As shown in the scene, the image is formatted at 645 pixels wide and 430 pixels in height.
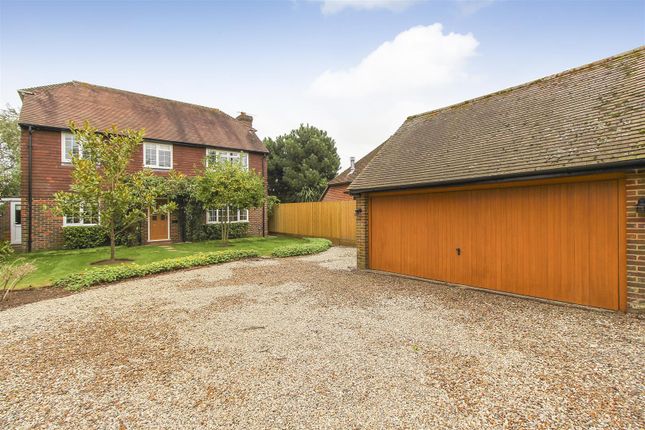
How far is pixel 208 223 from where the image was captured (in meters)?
17.8

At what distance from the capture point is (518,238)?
629cm

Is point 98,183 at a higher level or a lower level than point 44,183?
lower

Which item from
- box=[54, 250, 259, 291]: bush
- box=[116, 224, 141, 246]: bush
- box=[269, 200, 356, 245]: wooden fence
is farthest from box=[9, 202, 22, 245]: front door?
box=[269, 200, 356, 245]: wooden fence

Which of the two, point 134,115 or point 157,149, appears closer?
point 157,149

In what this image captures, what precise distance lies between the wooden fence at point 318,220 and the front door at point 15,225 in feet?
43.6

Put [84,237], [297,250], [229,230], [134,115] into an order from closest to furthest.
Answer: [297,250]
[84,237]
[134,115]
[229,230]

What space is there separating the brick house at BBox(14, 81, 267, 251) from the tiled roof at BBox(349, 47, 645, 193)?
10686mm

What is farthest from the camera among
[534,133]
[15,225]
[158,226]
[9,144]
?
[9,144]

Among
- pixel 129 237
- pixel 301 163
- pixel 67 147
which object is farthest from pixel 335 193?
pixel 67 147

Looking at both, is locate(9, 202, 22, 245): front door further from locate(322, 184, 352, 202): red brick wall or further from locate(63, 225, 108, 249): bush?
locate(322, 184, 352, 202): red brick wall

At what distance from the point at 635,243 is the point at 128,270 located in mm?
11137

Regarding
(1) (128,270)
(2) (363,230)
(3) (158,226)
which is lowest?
(1) (128,270)

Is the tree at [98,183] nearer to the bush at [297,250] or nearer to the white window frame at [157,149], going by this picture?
the bush at [297,250]

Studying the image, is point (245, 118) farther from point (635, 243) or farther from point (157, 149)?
point (635, 243)
